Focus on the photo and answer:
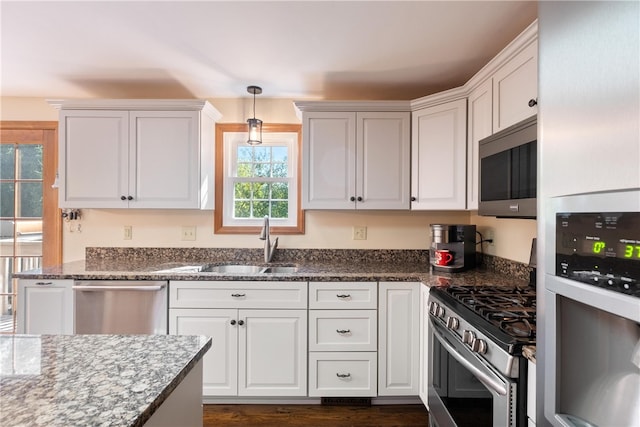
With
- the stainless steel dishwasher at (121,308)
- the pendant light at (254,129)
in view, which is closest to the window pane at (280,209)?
the pendant light at (254,129)

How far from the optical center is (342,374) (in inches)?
82.4

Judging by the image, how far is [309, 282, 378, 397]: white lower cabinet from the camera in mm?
2088

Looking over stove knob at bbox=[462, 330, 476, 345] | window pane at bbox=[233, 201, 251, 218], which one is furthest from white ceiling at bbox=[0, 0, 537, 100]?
stove knob at bbox=[462, 330, 476, 345]

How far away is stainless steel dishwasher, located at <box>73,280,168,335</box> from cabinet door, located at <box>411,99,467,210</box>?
188cm

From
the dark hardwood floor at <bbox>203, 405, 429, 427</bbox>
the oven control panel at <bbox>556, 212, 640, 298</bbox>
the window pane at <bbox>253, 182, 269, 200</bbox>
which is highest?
the window pane at <bbox>253, 182, 269, 200</bbox>

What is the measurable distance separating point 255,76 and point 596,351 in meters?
2.34

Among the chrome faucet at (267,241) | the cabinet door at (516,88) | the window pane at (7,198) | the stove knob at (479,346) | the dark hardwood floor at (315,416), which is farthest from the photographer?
the window pane at (7,198)

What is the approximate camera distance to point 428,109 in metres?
2.32

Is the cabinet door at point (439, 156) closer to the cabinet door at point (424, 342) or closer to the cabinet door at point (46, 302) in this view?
the cabinet door at point (424, 342)

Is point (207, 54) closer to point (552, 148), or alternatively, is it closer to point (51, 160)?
point (51, 160)

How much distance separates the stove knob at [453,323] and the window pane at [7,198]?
3442 mm

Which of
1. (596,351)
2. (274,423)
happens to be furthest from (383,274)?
(596,351)

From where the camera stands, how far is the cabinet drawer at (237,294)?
2.09m

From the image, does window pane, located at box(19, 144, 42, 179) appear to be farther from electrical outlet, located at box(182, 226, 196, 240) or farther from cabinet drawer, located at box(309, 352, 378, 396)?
cabinet drawer, located at box(309, 352, 378, 396)
